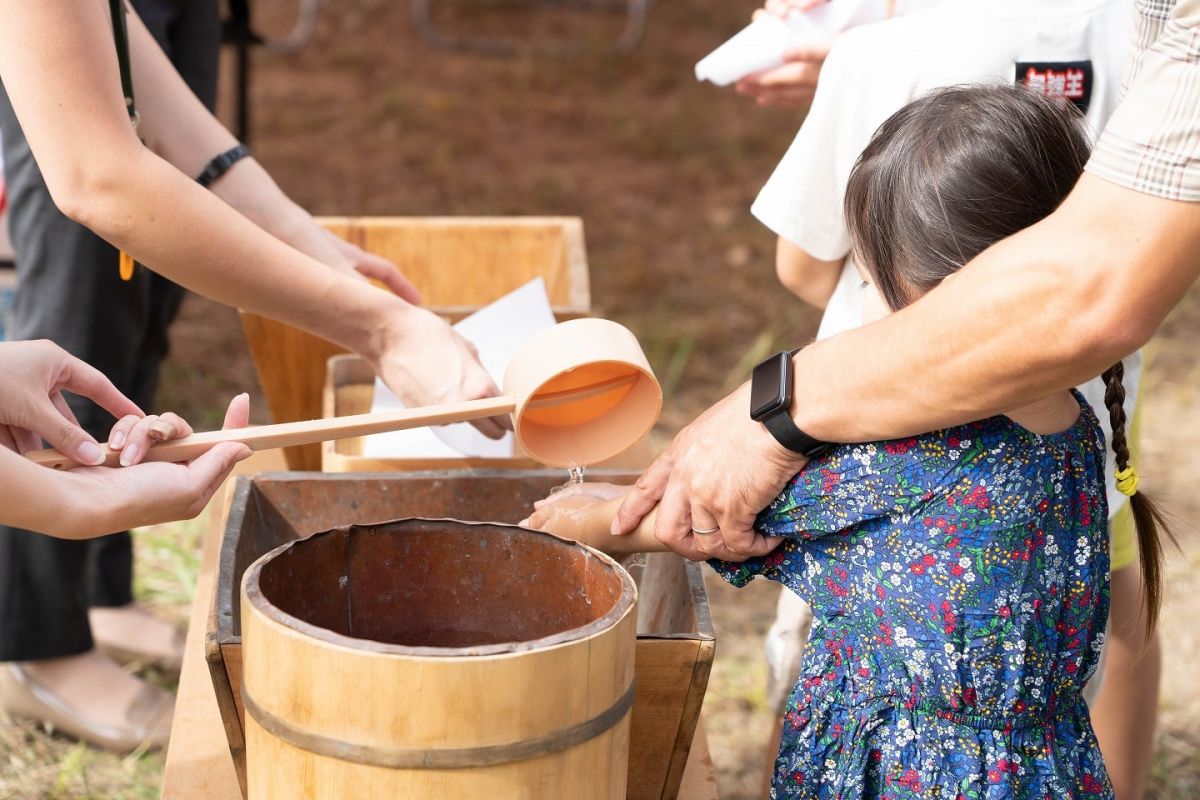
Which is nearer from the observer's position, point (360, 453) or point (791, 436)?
point (791, 436)

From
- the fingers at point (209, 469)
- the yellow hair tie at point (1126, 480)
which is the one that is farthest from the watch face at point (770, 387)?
the fingers at point (209, 469)

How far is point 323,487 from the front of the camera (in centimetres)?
131

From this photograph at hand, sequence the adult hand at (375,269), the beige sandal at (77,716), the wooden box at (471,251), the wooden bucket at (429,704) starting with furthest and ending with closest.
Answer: the wooden box at (471,251) → the beige sandal at (77,716) → the adult hand at (375,269) → the wooden bucket at (429,704)

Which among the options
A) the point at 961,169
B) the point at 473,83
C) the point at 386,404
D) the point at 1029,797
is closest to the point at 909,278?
the point at 961,169

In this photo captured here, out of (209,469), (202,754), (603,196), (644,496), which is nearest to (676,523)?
(644,496)

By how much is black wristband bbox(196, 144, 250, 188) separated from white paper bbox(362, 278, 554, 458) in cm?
31

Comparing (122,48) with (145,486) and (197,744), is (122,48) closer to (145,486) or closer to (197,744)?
(145,486)

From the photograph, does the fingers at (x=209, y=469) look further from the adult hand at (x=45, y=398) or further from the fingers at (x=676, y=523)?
the fingers at (x=676, y=523)

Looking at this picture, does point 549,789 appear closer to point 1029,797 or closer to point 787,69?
point 1029,797

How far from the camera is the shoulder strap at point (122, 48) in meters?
1.30

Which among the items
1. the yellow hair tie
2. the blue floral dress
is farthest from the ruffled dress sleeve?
the yellow hair tie

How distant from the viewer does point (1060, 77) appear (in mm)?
1303

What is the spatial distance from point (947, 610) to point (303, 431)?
56 cm

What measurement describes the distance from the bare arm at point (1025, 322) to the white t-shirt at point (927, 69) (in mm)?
394
